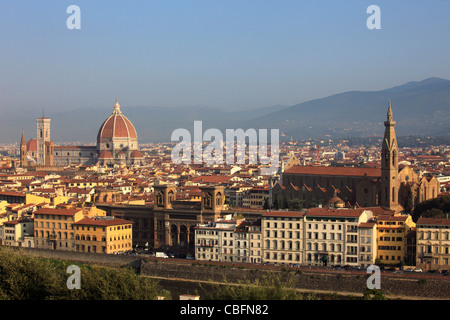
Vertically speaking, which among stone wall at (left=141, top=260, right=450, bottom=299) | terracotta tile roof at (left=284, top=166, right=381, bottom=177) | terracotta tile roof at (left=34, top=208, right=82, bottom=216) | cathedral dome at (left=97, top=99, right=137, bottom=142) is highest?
cathedral dome at (left=97, top=99, right=137, bottom=142)

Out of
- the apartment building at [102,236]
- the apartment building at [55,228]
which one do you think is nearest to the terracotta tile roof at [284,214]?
the apartment building at [102,236]

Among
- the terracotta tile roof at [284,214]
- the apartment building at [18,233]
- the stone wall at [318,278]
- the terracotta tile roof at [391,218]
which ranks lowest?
the stone wall at [318,278]

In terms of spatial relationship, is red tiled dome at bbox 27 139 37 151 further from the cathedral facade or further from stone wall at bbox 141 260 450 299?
stone wall at bbox 141 260 450 299

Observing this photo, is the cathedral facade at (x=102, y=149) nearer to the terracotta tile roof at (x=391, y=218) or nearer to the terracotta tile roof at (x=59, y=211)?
the terracotta tile roof at (x=59, y=211)

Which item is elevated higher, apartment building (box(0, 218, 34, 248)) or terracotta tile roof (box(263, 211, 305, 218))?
terracotta tile roof (box(263, 211, 305, 218))

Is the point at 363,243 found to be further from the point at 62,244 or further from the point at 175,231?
the point at 62,244

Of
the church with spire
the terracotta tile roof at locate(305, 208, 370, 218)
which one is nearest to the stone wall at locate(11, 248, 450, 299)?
the terracotta tile roof at locate(305, 208, 370, 218)
